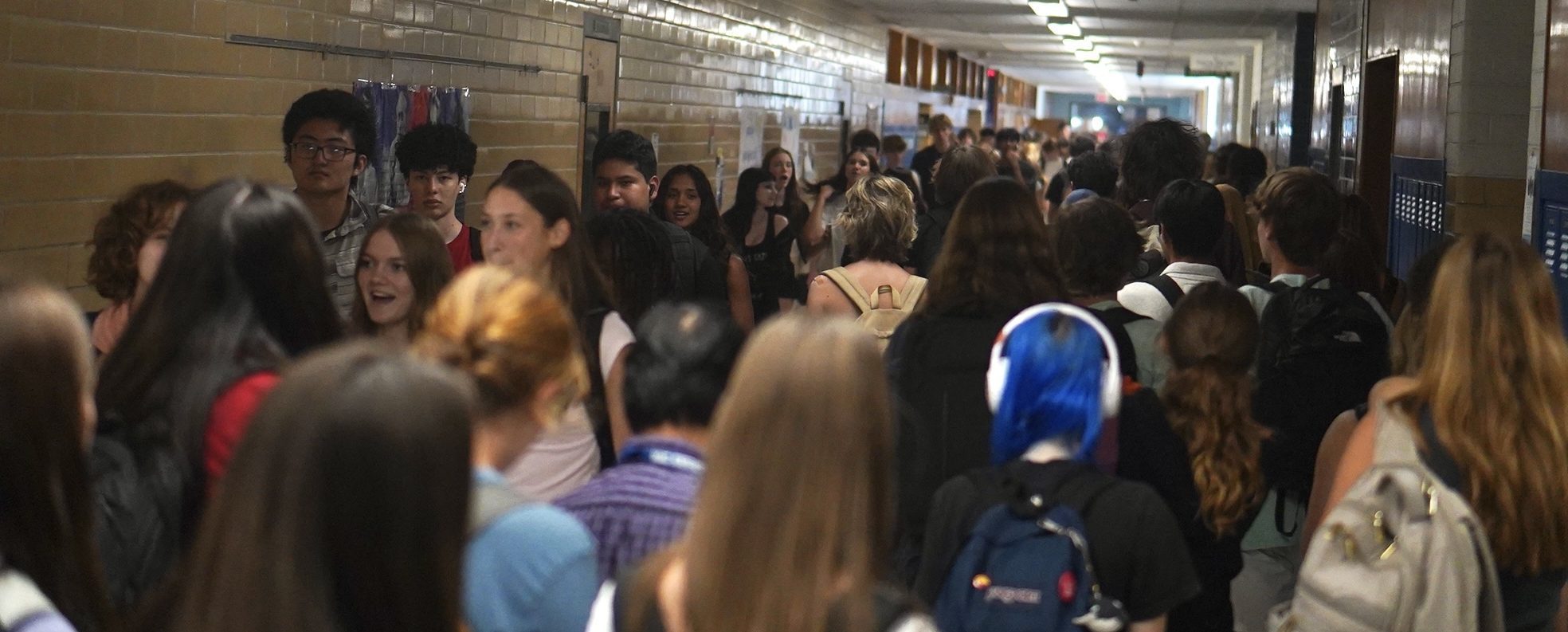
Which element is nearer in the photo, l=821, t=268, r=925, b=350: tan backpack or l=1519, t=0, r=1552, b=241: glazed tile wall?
l=821, t=268, r=925, b=350: tan backpack

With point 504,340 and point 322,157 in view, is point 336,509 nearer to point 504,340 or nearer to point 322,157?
point 504,340

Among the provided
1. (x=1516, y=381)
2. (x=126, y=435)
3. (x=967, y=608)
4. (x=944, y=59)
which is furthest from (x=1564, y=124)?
(x=944, y=59)

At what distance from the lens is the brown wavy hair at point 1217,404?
135 inches

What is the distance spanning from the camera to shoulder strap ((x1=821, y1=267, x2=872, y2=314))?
474 cm

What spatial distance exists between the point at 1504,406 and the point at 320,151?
3696 mm

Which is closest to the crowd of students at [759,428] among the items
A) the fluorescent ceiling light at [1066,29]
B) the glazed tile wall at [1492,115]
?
the glazed tile wall at [1492,115]

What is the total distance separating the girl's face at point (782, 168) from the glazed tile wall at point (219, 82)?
1.62 metres

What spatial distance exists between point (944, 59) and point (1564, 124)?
22.5 m

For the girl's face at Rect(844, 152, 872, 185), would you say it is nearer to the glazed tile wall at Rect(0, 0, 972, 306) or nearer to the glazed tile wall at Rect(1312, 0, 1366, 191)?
the glazed tile wall at Rect(0, 0, 972, 306)

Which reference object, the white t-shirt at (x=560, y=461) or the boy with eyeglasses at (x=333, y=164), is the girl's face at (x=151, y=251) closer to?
the white t-shirt at (x=560, y=461)

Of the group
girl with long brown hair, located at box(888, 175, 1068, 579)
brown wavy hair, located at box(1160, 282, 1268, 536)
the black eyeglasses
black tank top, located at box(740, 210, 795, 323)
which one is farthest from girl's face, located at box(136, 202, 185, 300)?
black tank top, located at box(740, 210, 795, 323)

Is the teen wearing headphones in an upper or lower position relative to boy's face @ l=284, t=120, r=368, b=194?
lower

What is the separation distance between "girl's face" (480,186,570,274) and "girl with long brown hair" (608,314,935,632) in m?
1.97

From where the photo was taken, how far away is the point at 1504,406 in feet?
9.03
